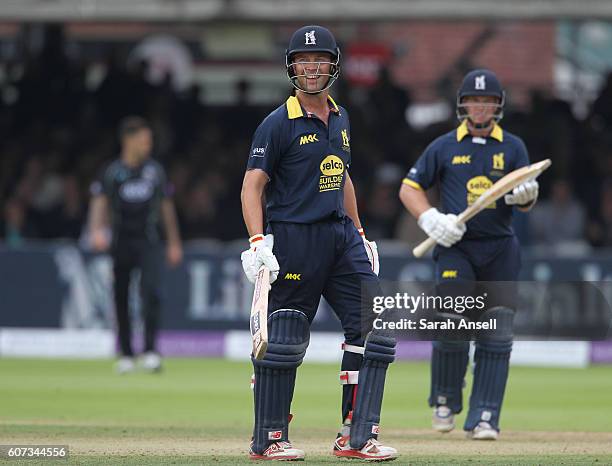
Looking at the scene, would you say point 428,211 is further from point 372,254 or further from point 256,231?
point 256,231

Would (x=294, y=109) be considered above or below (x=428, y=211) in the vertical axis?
above

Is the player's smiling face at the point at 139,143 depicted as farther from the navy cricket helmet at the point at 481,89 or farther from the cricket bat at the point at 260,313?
the cricket bat at the point at 260,313

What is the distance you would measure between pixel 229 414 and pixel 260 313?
3.56 meters

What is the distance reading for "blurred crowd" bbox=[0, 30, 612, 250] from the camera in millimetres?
16906

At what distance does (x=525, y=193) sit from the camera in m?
9.16

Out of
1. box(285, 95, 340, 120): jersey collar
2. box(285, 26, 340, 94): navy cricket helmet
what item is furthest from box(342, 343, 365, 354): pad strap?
box(285, 26, 340, 94): navy cricket helmet

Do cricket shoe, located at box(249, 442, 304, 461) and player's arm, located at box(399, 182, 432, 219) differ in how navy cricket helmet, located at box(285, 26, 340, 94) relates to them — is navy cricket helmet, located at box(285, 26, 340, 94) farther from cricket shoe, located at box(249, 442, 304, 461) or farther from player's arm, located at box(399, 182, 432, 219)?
player's arm, located at box(399, 182, 432, 219)

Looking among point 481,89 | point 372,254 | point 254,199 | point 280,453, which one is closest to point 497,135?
point 481,89

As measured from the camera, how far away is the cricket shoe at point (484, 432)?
900 centimetres

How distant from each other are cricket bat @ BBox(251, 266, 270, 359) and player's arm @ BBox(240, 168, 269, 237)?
0.22 meters

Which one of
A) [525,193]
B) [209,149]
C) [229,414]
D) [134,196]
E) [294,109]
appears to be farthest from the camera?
[209,149]

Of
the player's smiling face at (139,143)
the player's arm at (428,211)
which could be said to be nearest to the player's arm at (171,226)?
the player's smiling face at (139,143)

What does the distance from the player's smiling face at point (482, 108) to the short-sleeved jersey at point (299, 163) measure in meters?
1.95

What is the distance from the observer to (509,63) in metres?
31.4
